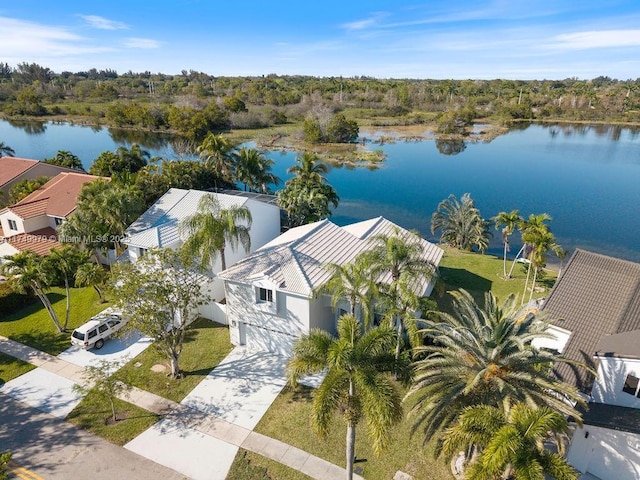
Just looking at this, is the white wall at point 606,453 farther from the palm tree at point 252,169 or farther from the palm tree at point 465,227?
the palm tree at point 252,169

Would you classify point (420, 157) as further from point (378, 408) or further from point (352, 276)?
point (378, 408)

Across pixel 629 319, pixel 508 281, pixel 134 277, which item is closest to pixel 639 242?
pixel 508 281

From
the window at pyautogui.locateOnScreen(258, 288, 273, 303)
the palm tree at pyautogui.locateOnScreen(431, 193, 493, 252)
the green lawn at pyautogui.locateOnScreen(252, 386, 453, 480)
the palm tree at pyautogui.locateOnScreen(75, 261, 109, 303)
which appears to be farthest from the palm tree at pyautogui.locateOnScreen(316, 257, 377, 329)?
the palm tree at pyautogui.locateOnScreen(431, 193, 493, 252)

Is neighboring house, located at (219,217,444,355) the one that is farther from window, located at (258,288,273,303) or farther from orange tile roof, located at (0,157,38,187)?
orange tile roof, located at (0,157,38,187)

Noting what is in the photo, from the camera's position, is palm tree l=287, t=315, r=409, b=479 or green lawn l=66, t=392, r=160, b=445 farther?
green lawn l=66, t=392, r=160, b=445

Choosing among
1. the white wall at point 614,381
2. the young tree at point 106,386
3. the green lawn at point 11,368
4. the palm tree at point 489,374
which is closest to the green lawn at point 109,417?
the young tree at point 106,386
